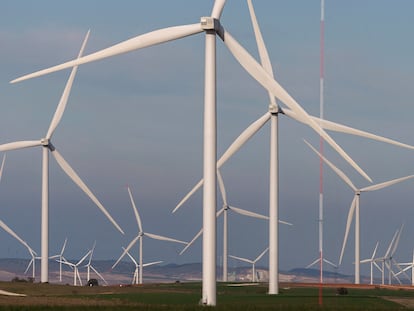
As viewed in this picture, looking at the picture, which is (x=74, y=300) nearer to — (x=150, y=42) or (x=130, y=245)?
(x=150, y=42)

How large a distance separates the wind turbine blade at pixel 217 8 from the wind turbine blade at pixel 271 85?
1.31 meters

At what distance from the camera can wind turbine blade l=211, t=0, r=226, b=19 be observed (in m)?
76.8

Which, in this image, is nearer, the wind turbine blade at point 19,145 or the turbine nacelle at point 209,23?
the turbine nacelle at point 209,23

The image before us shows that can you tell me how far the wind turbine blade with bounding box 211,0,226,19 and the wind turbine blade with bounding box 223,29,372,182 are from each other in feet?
4.30

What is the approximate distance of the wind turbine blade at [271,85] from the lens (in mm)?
63406

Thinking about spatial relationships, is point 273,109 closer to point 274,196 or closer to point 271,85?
point 274,196

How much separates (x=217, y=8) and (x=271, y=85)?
8.66 m

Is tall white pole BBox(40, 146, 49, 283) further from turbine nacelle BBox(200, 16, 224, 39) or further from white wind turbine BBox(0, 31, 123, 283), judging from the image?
turbine nacelle BBox(200, 16, 224, 39)

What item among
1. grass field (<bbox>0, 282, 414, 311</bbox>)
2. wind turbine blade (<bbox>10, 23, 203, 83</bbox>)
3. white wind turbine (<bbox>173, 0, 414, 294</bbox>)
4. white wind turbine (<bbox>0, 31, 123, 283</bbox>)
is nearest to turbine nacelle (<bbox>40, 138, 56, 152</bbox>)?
white wind turbine (<bbox>0, 31, 123, 283</bbox>)

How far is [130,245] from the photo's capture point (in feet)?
553

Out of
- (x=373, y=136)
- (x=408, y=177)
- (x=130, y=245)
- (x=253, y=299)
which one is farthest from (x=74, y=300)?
(x=130, y=245)

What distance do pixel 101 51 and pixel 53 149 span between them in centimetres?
4603

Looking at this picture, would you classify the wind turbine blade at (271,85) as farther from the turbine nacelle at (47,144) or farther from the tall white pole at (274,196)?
the turbine nacelle at (47,144)

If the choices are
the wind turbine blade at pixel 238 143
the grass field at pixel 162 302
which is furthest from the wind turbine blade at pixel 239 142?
the grass field at pixel 162 302
